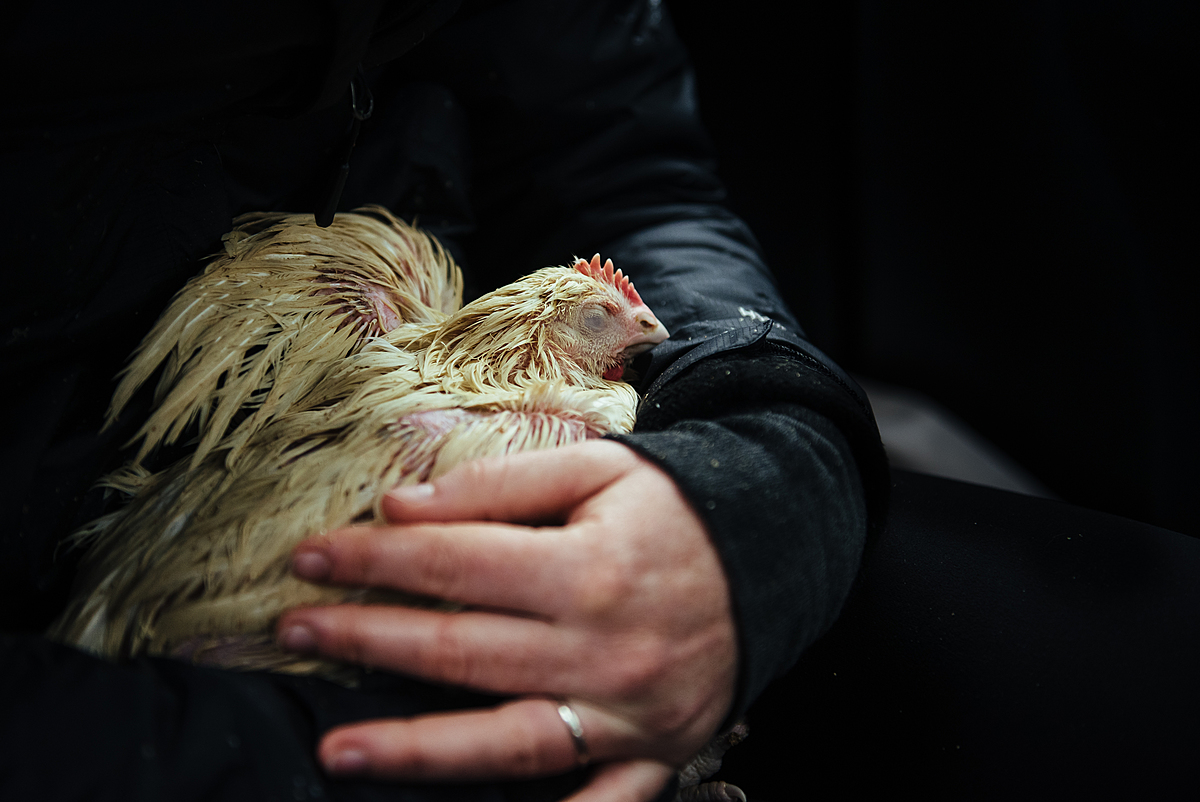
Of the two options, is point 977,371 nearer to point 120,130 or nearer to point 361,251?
point 361,251

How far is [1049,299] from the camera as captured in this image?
138cm

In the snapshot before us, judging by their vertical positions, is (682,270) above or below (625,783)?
above

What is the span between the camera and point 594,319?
66cm

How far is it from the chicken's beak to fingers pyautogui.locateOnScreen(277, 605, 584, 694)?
0.30 metres

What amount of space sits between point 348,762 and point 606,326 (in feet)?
1.34

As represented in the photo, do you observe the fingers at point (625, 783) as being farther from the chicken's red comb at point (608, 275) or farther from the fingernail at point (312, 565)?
the chicken's red comb at point (608, 275)

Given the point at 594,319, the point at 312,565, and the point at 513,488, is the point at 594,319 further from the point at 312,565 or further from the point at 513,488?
the point at 312,565

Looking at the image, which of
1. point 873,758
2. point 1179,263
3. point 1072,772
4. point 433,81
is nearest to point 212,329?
point 433,81

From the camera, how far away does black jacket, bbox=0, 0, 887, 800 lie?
16.9 inches

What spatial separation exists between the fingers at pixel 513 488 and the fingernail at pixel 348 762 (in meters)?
0.14

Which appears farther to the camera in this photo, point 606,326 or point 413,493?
point 606,326

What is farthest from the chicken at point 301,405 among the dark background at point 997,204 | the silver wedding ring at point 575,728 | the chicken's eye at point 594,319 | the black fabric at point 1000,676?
the dark background at point 997,204

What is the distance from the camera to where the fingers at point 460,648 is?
18.1 inches

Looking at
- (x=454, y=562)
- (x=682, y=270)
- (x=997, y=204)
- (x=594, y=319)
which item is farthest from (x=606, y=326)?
(x=997, y=204)
